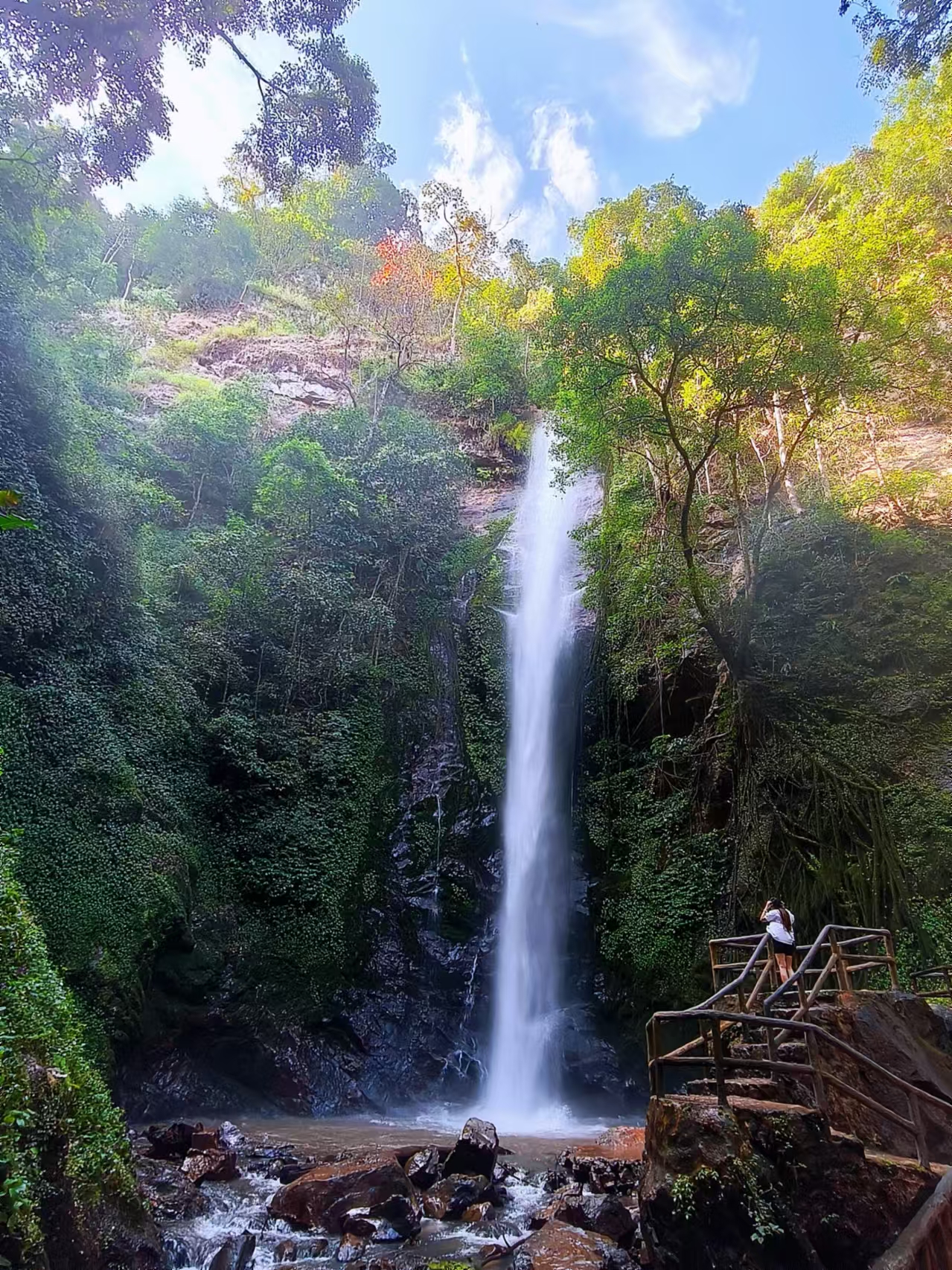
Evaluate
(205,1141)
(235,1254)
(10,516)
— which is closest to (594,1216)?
(235,1254)

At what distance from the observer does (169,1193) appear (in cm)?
570

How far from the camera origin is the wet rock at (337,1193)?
5434mm

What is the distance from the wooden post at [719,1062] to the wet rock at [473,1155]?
3.13 metres

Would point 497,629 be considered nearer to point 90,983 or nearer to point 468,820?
point 468,820

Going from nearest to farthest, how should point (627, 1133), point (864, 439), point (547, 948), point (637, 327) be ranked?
point (627, 1133), point (637, 327), point (547, 948), point (864, 439)

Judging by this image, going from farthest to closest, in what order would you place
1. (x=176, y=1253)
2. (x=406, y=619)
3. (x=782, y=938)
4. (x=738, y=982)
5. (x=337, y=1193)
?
(x=406, y=619) → (x=782, y=938) → (x=337, y=1193) → (x=738, y=982) → (x=176, y=1253)

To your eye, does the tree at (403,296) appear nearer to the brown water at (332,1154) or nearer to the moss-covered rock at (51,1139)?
the brown water at (332,1154)

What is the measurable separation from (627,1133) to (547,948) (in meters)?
4.06

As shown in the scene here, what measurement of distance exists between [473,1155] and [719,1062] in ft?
11.0

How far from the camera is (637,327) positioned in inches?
397

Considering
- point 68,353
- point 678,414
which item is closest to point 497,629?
point 678,414

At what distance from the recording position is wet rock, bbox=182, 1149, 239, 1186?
20.5 feet

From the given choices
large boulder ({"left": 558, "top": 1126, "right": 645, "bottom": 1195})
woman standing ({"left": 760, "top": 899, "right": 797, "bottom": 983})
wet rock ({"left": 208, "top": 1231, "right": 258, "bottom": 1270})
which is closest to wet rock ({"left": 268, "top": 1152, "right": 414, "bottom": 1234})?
wet rock ({"left": 208, "top": 1231, "right": 258, "bottom": 1270})

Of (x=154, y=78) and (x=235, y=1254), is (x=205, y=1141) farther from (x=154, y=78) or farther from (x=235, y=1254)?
(x=154, y=78)
